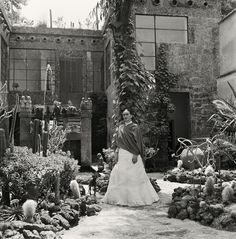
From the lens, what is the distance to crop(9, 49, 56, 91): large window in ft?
62.7

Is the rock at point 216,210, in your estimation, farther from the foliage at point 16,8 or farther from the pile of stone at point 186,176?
the foliage at point 16,8

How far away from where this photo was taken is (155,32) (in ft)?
54.1

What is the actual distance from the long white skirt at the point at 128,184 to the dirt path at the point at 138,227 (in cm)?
28

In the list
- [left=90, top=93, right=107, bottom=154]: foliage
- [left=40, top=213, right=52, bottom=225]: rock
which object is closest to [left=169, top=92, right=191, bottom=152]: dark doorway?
[left=90, top=93, right=107, bottom=154]: foliage

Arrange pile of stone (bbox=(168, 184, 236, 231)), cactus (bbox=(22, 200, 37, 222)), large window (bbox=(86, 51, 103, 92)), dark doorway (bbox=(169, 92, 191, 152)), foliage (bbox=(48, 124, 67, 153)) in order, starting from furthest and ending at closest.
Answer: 1. dark doorway (bbox=(169, 92, 191, 152))
2. large window (bbox=(86, 51, 103, 92))
3. foliage (bbox=(48, 124, 67, 153))
4. pile of stone (bbox=(168, 184, 236, 231))
5. cactus (bbox=(22, 200, 37, 222))

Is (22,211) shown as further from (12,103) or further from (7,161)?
(12,103)

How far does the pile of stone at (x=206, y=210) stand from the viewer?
575 centimetres

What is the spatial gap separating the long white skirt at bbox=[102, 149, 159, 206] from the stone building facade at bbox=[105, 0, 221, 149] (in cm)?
906

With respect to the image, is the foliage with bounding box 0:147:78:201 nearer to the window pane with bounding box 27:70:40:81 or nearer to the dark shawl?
the dark shawl

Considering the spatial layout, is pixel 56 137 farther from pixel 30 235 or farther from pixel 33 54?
pixel 30 235

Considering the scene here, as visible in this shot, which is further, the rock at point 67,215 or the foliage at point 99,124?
the foliage at point 99,124

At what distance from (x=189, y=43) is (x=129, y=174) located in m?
10.4

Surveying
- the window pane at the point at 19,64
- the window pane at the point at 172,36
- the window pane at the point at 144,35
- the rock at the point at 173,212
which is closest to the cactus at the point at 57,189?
the rock at the point at 173,212

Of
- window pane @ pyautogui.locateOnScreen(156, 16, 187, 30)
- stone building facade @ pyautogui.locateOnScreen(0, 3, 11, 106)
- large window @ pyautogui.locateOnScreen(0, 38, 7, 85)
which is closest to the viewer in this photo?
window pane @ pyautogui.locateOnScreen(156, 16, 187, 30)
